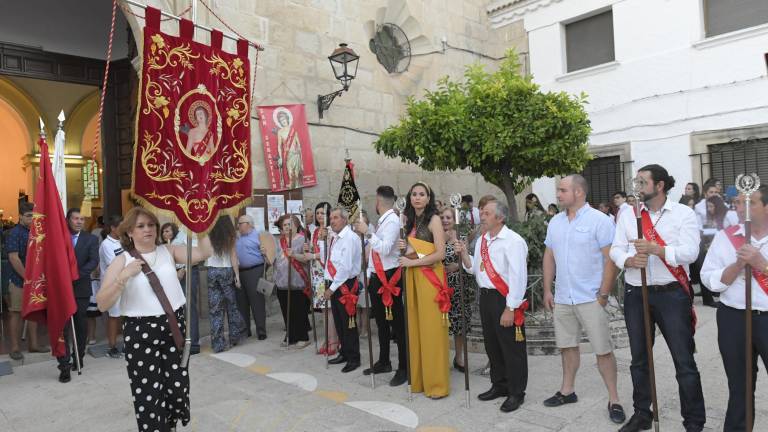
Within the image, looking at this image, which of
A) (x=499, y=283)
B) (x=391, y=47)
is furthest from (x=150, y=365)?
(x=391, y=47)

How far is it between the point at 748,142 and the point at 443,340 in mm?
8940

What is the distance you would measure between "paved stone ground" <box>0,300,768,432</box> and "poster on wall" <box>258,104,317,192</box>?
3.79m

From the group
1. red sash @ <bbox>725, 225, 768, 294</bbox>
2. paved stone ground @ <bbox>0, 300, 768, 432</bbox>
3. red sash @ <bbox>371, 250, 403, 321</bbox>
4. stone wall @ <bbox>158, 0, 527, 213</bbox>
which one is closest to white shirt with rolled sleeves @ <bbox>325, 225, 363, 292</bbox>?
red sash @ <bbox>371, 250, 403, 321</bbox>

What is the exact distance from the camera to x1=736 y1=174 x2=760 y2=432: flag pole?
2797 mm

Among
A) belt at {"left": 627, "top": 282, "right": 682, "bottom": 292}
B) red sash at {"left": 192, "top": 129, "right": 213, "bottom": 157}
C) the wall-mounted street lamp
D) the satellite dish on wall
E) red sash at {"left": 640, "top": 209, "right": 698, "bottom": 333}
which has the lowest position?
belt at {"left": 627, "top": 282, "right": 682, "bottom": 292}

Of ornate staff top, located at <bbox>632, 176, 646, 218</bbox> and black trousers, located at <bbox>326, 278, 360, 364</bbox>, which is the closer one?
ornate staff top, located at <bbox>632, 176, 646, 218</bbox>

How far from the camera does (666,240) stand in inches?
131

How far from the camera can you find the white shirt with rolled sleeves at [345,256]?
5.27 m

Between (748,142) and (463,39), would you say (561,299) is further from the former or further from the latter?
(463,39)

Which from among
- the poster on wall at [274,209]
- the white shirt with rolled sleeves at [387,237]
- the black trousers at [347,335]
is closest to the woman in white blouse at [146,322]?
the white shirt with rolled sleeves at [387,237]

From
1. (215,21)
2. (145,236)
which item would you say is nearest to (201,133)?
(145,236)

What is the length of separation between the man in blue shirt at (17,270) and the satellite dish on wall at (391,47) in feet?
22.7

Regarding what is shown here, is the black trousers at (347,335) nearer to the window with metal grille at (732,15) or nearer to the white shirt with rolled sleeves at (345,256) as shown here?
the white shirt with rolled sleeves at (345,256)

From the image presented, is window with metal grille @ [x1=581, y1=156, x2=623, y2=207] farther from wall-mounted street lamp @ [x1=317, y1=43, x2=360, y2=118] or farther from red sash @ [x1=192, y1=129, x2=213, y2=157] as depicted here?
red sash @ [x1=192, y1=129, x2=213, y2=157]
